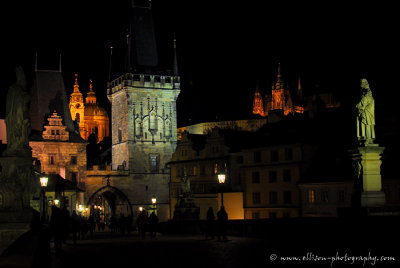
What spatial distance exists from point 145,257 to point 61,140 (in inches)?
2372

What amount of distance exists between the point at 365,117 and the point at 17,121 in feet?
35.4

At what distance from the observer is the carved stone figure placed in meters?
18.3

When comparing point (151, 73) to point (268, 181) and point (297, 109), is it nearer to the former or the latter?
point (268, 181)

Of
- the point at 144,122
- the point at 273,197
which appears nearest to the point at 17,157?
the point at 273,197

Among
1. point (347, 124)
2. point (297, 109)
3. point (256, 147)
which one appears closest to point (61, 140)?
point (256, 147)

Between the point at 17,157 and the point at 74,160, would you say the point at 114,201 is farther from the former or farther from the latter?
the point at 17,157

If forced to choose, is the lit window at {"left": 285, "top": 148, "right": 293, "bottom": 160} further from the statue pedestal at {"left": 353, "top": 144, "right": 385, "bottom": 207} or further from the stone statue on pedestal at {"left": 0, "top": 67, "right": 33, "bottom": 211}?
the stone statue on pedestal at {"left": 0, "top": 67, "right": 33, "bottom": 211}

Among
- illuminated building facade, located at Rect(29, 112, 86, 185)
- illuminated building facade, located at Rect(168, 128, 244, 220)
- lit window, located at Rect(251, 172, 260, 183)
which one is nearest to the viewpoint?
lit window, located at Rect(251, 172, 260, 183)

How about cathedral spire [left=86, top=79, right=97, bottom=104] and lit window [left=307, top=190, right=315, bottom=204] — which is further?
cathedral spire [left=86, top=79, right=97, bottom=104]

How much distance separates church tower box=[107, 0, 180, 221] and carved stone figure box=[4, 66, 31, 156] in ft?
218

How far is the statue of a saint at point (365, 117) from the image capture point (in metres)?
23.3

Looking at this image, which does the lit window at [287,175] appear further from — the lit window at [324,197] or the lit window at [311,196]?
the lit window at [324,197]

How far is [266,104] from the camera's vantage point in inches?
6678

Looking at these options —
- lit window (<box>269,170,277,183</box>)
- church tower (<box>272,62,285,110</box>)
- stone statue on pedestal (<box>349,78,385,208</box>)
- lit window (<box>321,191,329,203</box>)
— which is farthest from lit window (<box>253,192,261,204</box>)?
church tower (<box>272,62,285,110</box>)
